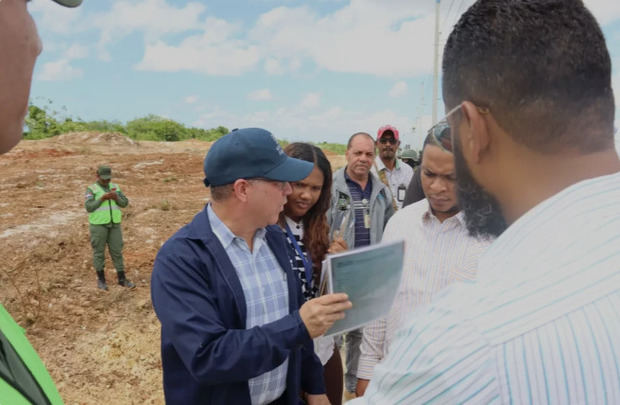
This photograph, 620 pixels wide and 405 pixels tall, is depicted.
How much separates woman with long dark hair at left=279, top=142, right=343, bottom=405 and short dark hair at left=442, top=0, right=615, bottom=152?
71.4 inches

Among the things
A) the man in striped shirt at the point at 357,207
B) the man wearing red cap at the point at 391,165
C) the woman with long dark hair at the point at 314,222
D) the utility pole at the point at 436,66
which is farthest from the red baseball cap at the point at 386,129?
the utility pole at the point at 436,66

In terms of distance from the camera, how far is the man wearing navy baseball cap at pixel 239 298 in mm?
1462

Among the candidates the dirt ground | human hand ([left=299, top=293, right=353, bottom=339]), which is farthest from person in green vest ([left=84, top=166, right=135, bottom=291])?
human hand ([left=299, top=293, right=353, bottom=339])

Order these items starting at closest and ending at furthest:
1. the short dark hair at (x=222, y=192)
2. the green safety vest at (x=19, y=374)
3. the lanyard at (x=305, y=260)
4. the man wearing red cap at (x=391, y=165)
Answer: the green safety vest at (x=19, y=374), the short dark hair at (x=222, y=192), the lanyard at (x=305, y=260), the man wearing red cap at (x=391, y=165)

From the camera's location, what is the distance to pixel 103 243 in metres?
6.79

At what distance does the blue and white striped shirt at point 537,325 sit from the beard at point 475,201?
218 mm

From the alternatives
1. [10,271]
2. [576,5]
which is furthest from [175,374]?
[10,271]

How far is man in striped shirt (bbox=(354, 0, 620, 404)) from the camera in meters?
0.62

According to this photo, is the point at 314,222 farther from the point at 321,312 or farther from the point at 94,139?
the point at 94,139

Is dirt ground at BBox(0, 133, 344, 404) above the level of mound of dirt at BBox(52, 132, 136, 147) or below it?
below

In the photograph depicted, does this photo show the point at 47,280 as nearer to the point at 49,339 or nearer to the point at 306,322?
the point at 49,339

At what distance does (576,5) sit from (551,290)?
57 centimetres

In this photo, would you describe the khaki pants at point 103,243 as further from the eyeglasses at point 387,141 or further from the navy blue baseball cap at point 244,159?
the navy blue baseball cap at point 244,159

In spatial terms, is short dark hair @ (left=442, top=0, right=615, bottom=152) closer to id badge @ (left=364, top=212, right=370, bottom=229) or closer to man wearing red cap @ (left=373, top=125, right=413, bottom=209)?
id badge @ (left=364, top=212, right=370, bottom=229)
